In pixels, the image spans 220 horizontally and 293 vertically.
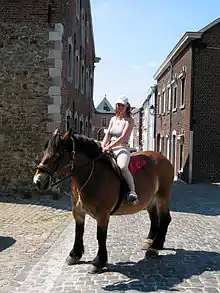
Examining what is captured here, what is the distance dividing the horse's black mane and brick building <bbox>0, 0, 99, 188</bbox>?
838 centimetres

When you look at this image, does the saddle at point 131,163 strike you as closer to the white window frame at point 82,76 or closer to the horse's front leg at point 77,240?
the horse's front leg at point 77,240

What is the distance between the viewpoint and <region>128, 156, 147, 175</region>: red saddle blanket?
6269 mm

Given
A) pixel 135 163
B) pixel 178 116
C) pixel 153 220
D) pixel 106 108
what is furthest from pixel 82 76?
pixel 106 108

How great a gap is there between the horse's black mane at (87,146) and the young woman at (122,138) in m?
0.21

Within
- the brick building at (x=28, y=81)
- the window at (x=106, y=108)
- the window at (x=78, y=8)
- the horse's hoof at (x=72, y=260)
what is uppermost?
the window at (x=78, y=8)

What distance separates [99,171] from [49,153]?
79 centimetres

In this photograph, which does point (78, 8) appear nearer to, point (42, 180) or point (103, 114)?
point (42, 180)

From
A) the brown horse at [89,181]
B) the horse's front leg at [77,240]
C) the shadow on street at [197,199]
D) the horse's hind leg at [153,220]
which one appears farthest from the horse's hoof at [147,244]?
the shadow on street at [197,199]

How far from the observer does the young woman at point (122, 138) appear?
235 inches

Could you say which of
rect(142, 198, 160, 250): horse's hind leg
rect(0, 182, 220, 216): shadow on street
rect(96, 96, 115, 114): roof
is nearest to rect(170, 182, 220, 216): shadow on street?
Result: rect(0, 182, 220, 216): shadow on street

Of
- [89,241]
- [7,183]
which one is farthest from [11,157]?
[89,241]

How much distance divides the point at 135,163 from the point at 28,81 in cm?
890

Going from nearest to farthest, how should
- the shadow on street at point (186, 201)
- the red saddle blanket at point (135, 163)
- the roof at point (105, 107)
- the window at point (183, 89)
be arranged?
the red saddle blanket at point (135, 163) → the shadow on street at point (186, 201) → the window at point (183, 89) → the roof at point (105, 107)

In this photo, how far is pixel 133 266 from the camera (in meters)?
6.04
